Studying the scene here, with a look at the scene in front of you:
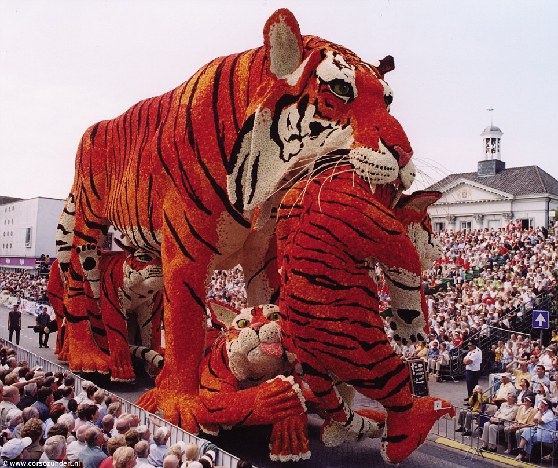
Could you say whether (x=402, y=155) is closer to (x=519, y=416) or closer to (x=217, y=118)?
(x=217, y=118)

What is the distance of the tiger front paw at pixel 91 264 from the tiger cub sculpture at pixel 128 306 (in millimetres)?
18

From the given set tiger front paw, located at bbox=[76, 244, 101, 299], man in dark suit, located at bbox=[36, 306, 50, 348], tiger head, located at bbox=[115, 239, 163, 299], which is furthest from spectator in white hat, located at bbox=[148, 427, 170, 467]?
man in dark suit, located at bbox=[36, 306, 50, 348]

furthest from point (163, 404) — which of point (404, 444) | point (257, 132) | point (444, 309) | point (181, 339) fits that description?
point (444, 309)

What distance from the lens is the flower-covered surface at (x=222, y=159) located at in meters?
6.68

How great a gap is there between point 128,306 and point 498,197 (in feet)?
125

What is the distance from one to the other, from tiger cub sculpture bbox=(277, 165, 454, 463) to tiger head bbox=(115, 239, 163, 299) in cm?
418

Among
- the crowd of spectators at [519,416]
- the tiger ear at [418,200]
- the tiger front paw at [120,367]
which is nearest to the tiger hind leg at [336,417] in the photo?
the tiger ear at [418,200]

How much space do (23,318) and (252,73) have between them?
72.4 ft

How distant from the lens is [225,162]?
7.92 metres

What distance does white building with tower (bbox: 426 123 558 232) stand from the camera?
42562mm

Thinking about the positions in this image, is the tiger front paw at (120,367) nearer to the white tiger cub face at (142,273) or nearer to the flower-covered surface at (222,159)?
the flower-covered surface at (222,159)

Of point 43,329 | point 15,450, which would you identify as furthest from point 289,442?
point 43,329

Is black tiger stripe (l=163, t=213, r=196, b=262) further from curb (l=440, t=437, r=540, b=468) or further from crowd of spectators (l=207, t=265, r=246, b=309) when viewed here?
crowd of spectators (l=207, t=265, r=246, b=309)

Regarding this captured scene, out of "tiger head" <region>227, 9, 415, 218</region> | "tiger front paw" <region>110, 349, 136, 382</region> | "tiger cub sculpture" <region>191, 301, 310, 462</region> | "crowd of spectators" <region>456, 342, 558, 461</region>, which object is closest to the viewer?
"tiger head" <region>227, 9, 415, 218</region>
